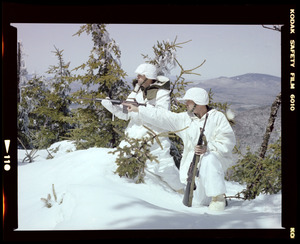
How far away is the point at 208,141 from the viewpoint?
418 cm

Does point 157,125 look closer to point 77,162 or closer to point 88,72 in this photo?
point 77,162

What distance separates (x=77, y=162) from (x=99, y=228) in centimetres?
133

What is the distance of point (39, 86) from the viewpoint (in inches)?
225

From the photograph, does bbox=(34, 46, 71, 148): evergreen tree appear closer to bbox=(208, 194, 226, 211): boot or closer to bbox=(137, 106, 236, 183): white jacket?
bbox=(137, 106, 236, 183): white jacket

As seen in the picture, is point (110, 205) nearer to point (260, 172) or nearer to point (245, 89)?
point (260, 172)

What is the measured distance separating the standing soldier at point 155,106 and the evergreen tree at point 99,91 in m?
0.72

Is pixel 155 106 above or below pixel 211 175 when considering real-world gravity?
above

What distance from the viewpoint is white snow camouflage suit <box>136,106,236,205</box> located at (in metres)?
4.09

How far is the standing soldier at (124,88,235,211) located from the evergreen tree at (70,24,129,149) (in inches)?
51.1

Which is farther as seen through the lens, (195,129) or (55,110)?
(55,110)

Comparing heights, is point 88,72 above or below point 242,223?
above

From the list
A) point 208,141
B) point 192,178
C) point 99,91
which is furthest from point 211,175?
point 99,91

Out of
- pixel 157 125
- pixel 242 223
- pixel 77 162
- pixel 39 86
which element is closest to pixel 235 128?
pixel 157 125

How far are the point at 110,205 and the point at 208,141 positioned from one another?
1.14 m
